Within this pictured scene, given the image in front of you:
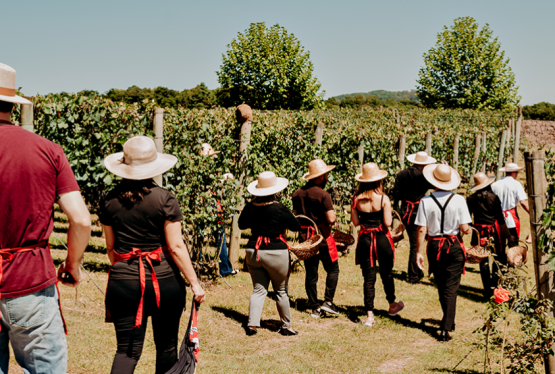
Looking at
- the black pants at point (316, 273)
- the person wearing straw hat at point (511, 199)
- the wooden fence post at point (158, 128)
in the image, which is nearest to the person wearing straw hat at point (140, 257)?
the wooden fence post at point (158, 128)

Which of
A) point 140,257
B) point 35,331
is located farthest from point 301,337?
point 35,331

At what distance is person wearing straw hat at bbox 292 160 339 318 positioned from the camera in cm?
629

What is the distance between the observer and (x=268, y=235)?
17.6 feet

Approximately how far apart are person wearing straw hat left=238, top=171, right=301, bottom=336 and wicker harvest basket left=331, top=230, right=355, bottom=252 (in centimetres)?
161

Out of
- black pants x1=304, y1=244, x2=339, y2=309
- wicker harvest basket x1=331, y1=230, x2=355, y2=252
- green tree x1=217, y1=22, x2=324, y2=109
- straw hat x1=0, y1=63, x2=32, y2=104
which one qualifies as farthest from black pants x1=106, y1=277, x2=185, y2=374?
green tree x1=217, y1=22, x2=324, y2=109

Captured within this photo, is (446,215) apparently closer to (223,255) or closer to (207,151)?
(207,151)

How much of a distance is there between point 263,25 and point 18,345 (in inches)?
1670

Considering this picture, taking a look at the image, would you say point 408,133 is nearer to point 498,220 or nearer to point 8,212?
point 498,220

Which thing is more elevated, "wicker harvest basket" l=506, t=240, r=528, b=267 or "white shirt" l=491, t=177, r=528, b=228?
"white shirt" l=491, t=177, r=528, b=228

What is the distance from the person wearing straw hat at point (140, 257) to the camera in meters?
3.42

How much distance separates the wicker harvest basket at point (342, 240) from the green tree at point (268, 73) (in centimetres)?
3418

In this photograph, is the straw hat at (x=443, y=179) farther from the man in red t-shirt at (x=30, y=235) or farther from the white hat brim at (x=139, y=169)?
the man in red t-shirt at (x=30, y=235)

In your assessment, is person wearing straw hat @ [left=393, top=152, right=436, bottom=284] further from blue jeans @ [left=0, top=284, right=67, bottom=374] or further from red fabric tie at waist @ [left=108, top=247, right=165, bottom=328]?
blue jeans @ [left=0, top=284, right=67, bottom=374]

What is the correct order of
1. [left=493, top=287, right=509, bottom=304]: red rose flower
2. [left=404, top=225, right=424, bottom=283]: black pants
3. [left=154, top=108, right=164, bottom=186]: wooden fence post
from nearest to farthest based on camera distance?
[left=493, top=287, right=509, bottom=304]: red rose flower → [left=154, top=108, right=164, bottom=186]: wooden fence post → [left=404, top=225, right=424, bottom=283]: black pants
